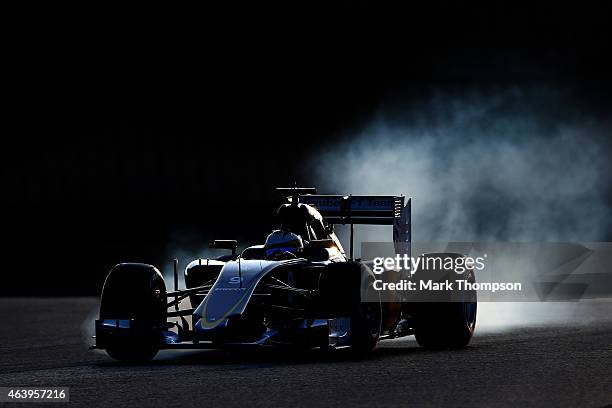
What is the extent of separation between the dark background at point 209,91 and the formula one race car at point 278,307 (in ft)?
78.2

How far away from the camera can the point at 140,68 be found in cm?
4825

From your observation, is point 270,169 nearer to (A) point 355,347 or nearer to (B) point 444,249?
(B) point 444,249

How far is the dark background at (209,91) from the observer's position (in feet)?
141

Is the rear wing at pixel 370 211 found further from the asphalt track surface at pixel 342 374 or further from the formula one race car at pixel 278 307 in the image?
the asphalt track surface at pixel 342 374

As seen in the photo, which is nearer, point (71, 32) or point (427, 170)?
point (427, 170)

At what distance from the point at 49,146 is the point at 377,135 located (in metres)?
16.2

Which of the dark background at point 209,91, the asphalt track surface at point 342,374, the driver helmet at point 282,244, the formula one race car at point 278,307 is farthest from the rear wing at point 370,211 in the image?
the dark background at point 209,91

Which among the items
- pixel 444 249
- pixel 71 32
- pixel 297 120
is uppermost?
pixel 71 32

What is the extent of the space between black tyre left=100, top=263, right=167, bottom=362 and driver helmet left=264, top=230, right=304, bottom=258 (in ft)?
6.25

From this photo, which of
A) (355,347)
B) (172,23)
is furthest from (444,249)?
(172,23)

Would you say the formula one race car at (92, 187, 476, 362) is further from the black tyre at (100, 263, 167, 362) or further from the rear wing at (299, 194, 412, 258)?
the rear wing at (299, 194, 412, 258)

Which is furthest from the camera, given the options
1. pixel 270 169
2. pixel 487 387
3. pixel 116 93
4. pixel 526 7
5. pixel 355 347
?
pixel 526 7

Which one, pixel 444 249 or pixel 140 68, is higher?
pixel 140 68

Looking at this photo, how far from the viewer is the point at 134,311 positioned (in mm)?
14688
